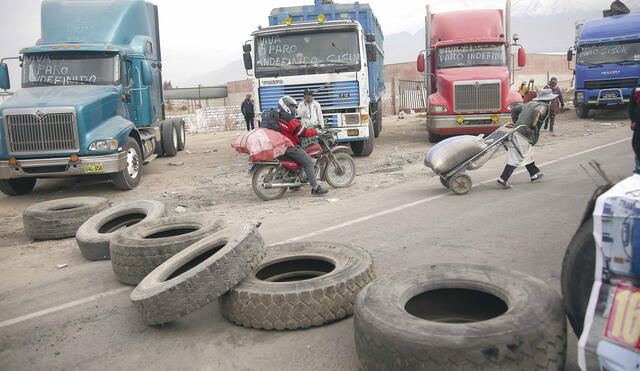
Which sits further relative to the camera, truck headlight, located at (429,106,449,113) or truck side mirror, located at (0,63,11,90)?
truck headlight, located at (429,106,449,113)

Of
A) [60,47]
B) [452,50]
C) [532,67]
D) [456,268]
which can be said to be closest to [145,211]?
[456,268]

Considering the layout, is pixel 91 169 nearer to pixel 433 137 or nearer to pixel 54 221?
pixel 54 221

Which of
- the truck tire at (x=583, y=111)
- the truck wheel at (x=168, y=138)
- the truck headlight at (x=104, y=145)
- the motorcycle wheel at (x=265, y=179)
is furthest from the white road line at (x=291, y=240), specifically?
the truck wheel at (x=168, y=138)

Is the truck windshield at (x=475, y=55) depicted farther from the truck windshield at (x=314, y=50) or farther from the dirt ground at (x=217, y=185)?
the truck windshield at (x=314, y=50)

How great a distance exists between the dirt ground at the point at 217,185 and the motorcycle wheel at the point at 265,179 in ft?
0.57

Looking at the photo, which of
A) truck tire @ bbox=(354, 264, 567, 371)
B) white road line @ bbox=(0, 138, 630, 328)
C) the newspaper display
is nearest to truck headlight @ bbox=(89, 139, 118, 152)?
white road line @ bbox=(0, 138, 630, 328)

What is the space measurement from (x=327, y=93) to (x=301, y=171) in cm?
340

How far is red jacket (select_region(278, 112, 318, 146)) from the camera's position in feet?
27.4

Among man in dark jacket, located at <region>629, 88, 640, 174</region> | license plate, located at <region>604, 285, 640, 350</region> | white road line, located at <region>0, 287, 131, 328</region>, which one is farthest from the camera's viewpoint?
man in dark jacket, located at <region>629, 88, 640, 174</region>

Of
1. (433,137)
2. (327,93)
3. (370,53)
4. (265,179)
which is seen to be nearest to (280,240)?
(265,179)

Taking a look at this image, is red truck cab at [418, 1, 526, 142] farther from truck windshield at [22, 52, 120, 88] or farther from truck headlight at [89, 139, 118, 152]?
truck windshield at [22, 52, 120, 88]

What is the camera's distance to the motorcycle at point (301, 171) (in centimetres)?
864

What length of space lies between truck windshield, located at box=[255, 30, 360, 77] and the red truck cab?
416 centimetres

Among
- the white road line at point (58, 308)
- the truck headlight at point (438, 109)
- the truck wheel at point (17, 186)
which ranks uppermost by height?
the truck headlight at point (438, 109)
